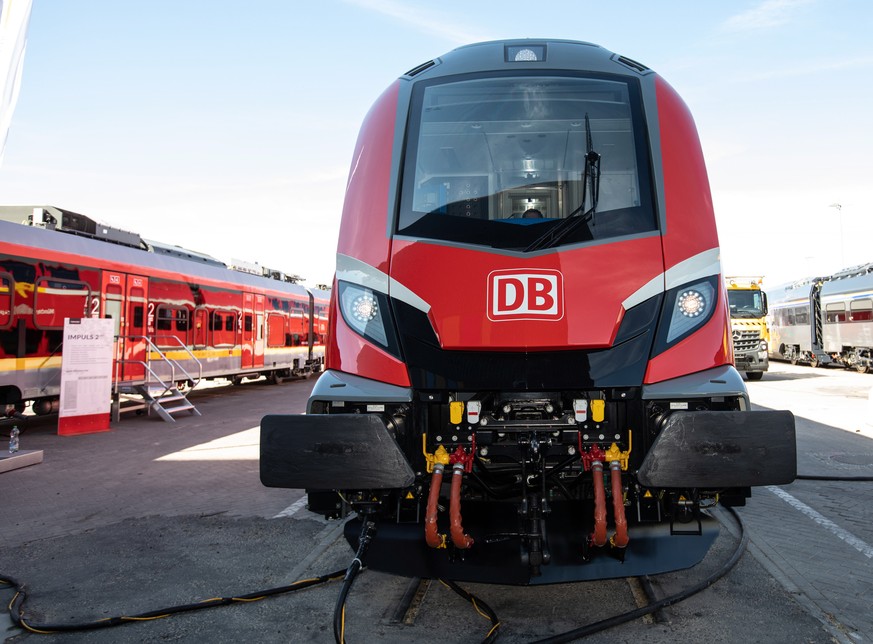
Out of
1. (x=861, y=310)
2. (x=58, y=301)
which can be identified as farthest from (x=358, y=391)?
(x=861, y=310)

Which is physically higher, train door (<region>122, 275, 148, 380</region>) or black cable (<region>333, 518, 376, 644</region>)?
train door (<region>122, 275, 148, 380</region>)

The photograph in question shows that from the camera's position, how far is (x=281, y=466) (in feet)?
10.8

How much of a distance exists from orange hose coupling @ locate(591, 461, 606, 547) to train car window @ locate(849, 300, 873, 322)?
25327mm

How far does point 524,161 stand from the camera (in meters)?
3.91

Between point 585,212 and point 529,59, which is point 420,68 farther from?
point 585,212

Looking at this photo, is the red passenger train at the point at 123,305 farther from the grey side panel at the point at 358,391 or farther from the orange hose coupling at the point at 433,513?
the orange hose coupling at the point at 433,513

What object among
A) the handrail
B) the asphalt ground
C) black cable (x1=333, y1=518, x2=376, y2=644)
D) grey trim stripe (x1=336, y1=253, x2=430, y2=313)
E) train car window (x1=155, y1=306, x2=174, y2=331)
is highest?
train car window (x1=155, y1=306, x2=174, y2=331)

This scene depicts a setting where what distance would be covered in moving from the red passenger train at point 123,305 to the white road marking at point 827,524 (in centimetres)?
1110

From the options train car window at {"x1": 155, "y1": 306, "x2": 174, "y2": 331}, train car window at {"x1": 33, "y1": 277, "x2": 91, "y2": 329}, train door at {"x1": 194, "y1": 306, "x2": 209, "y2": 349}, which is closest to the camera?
train car window at {"x1": 33, "y1": 277, "x2": 91, "y2": 329}

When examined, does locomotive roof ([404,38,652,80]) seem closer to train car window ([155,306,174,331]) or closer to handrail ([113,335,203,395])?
handrail ([113,335,203,395])

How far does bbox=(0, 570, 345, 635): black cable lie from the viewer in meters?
3.65

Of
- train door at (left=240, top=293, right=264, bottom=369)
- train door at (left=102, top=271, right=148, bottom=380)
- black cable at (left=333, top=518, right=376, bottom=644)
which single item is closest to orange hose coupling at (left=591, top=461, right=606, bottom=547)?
black cable at (left=333, top=518, right=376, bottom=644)

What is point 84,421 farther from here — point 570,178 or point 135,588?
point 570,178

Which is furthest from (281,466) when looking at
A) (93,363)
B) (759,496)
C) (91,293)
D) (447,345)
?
(91,293)
